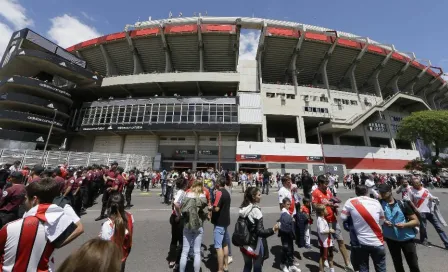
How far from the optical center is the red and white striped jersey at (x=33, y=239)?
5.76ft

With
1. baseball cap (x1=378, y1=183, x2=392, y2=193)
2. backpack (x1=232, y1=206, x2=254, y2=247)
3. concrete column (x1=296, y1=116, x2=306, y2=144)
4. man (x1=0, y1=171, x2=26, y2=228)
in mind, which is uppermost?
concrete column (x1=296, y1=116, x2=306, y2=144)

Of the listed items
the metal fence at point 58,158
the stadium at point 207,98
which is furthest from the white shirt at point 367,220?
the stadium at point 207,98

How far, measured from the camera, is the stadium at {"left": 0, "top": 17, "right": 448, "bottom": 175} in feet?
97.9

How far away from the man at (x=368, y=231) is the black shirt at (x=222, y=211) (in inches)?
90.7

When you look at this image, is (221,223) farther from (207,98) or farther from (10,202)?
(207,98)

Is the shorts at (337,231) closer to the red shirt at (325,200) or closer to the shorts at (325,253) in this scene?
the red shirt at (325,200)

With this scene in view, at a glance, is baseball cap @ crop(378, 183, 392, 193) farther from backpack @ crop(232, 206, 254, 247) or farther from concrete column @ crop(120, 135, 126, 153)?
concrete column @ crop(120, 135, 126, 153)

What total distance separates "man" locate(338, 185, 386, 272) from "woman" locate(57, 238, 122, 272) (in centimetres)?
367

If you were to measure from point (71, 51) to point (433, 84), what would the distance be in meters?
78.4

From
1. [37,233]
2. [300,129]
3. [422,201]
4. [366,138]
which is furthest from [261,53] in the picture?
[37,233]

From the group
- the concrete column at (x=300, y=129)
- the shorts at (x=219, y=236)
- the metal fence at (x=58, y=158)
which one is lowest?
the shorts at (x=219, y=236)

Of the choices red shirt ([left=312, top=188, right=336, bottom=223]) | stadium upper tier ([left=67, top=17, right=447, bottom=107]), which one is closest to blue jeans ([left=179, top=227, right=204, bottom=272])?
red shirt ([left=312, top=188, right=336, bottom=223])

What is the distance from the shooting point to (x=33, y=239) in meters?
1.81

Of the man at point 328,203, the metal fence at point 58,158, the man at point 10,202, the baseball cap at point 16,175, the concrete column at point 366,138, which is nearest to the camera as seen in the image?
the man at point 10,202
